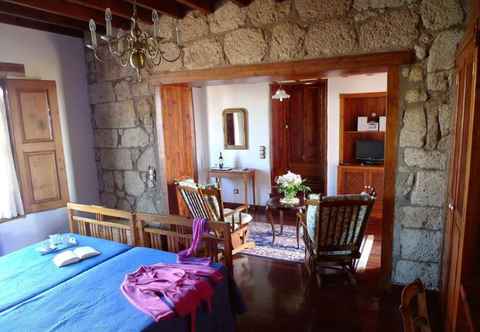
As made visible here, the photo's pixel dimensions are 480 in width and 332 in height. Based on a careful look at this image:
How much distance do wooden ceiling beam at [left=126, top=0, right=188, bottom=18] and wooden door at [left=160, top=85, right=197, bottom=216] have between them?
2.50ft

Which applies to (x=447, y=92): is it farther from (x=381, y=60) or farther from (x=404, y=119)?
(x=381, y=60)

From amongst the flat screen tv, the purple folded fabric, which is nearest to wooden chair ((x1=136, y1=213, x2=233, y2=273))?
the purple folded fabric

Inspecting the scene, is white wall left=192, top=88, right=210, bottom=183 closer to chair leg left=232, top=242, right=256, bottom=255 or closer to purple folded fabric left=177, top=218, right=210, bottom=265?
chair leg left=232, top=242, right=256, bottom=255

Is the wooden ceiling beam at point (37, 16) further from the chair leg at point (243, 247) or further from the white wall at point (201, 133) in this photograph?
the chair leg at point (243, 247)

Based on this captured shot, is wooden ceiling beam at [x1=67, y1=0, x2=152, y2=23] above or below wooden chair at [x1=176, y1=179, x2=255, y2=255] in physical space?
above

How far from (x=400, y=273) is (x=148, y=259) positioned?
82.0 inches

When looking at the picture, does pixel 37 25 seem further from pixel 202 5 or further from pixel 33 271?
pixel 33 271

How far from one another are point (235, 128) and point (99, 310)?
4.27m

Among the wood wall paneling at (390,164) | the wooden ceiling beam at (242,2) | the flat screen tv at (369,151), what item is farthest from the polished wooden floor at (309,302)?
the wooden ceiling beam at (242,2)

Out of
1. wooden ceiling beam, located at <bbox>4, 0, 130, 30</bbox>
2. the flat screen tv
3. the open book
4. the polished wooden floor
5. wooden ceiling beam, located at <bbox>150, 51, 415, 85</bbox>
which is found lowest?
the polished wooden floor

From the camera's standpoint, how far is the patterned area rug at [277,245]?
3797 mm

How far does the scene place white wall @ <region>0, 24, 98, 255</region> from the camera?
317cm

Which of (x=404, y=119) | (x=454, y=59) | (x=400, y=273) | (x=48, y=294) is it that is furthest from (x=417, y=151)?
(x=48, y=294)

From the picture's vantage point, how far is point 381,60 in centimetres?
253
